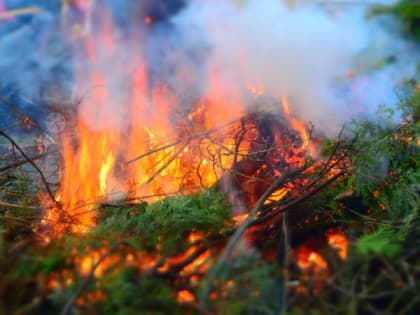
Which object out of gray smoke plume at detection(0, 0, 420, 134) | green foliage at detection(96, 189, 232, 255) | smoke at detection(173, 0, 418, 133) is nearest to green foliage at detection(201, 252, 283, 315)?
green foliage at detection(96, 189, 232, 255)

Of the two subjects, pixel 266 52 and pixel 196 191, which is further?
→ pixel 266 52

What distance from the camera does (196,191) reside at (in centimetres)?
264

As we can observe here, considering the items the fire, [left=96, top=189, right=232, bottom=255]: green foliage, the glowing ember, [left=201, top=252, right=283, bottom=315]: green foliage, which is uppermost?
the fire

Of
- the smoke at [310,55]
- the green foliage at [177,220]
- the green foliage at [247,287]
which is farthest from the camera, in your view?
the smoke at [310,55]

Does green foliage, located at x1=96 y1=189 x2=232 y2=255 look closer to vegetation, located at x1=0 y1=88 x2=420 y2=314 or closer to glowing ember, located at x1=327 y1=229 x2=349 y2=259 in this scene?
vegetation, located at x1=0 y1=88 x2=420 y2=314

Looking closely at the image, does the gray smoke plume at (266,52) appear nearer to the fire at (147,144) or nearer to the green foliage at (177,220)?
the fire at (147,144)

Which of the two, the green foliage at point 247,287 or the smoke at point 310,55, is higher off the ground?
the smoke at point 310,55

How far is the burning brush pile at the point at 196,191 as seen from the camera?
1.38 metres

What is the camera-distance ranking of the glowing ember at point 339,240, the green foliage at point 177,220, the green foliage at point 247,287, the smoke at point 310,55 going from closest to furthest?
the green foliage at point 247,287 < the glowing ember at point 339,240 < the green foliage at point 177,220 < the smoke at point 310,55

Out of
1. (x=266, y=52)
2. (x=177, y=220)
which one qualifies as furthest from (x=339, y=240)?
(x=266, y=52)

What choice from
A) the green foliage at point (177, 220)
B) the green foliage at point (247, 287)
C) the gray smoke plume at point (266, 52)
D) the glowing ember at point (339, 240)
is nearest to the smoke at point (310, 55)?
the gray smoke plume at point (266, 52)

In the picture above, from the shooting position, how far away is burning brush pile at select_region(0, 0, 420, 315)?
A: 138 centimetres

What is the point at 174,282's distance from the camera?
1543 millimetres

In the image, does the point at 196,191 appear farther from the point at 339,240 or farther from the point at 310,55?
the point at 310,55
